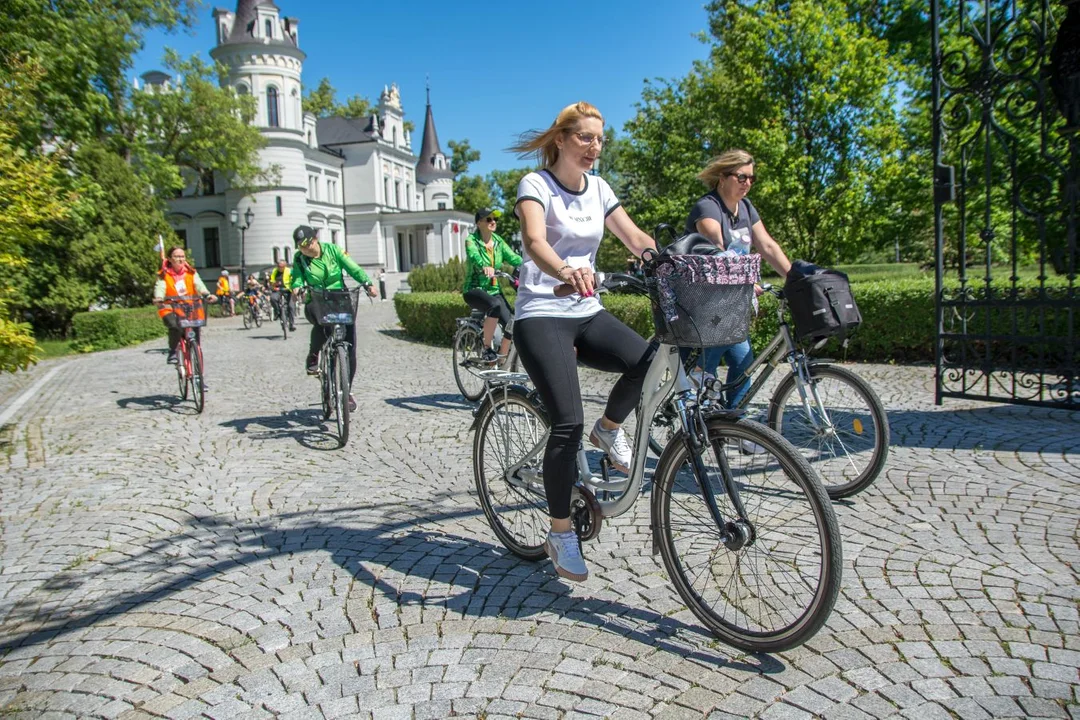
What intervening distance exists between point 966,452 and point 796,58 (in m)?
12.7

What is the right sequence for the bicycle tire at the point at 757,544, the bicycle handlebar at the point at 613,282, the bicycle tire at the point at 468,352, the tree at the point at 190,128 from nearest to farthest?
the bicycle tire at the point at 757,544, the bicycle handlebar at the point at 613,282, the bicycle tire at the point at 468,352, the tree at the point at 190,128

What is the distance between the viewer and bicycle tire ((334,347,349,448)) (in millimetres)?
7016

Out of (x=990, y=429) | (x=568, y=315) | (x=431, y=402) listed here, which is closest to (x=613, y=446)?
(x=568, y=315)

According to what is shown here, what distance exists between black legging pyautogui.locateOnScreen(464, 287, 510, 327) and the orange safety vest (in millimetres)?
3344

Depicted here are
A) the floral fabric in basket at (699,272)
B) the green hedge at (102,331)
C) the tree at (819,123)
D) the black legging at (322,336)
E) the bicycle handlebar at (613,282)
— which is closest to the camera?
the floral fabric in basket at (699,272)

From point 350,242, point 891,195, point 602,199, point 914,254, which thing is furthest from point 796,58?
point 350,242

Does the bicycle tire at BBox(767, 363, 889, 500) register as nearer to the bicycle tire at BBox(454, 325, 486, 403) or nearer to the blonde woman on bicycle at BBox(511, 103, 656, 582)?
the blonde woman on bicycle at BBox(511, 103, 656, 582)

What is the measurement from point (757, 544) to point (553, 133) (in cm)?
190

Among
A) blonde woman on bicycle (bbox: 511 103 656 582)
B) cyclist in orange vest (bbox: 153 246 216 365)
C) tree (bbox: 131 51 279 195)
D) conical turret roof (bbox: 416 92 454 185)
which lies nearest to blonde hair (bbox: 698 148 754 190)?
blonde woman on bicycle (bbox: 511 103 656 582)

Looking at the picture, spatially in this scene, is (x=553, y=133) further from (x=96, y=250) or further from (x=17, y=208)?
(x=96, y=250)

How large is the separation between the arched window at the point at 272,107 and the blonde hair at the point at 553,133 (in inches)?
2153

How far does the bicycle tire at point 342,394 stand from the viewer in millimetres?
7016

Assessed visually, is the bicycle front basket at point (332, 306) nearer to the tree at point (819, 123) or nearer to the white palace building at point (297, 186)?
the tree at point (819, 123)

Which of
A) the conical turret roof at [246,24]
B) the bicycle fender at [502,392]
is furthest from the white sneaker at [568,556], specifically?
the conical turret roof at [246,24]
